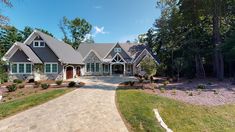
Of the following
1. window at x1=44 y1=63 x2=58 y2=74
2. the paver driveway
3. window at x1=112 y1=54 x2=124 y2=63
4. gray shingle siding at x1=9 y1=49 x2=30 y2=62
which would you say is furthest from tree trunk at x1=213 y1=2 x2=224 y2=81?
gray shingle siding at x1=9 y1=49 x2=30 y2=62

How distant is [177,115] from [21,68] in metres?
21.1

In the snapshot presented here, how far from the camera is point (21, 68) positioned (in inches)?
891

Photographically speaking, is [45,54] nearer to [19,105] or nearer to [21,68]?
[21,68]

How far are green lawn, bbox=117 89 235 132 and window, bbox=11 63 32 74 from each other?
16.8 m

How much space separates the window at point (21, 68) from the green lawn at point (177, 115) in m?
16.8

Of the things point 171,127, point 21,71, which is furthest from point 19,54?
point 171,127

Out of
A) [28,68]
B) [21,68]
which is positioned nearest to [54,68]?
[28,68]

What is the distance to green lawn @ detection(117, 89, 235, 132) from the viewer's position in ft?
24.5

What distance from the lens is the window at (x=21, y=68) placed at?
22.6 metres

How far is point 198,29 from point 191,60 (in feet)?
16.2

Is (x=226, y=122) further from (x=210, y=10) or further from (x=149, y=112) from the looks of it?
(x=210, y=10)

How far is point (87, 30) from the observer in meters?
49.8

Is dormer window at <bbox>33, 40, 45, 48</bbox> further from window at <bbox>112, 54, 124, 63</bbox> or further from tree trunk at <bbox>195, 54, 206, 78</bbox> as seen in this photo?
tree trunk at <bbox>195, 54, 206, 78</bbox>

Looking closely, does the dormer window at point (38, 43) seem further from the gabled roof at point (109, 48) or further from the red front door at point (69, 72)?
the gabled roof at point (109, 48)
